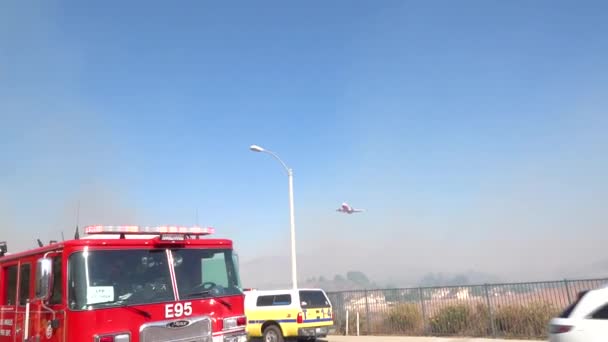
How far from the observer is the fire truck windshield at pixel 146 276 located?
6656 millimetres

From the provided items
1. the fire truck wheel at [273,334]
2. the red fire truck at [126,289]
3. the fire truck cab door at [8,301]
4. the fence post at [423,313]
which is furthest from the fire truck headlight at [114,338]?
the fence post at [423,313]

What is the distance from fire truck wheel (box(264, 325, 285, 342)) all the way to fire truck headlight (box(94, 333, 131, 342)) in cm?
981

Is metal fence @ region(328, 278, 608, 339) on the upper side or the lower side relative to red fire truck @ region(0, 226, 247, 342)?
lower

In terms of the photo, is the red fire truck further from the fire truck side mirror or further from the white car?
the white car

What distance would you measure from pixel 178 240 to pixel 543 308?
12103 millimetres

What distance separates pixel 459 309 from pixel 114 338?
13.3 m

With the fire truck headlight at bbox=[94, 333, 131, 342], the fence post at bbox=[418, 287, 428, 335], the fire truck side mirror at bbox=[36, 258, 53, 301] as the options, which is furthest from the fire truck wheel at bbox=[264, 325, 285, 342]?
the fire truck side mirror at bbox=[36, 258, 53, 301]

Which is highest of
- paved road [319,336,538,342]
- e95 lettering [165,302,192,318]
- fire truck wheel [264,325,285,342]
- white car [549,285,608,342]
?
e95 lettering [165,302,192,318]

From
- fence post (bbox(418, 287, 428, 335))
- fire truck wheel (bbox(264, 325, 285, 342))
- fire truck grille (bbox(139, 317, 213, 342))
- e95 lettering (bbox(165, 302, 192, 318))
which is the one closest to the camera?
fire truck grille (bbox(139, 317, 213, 342))

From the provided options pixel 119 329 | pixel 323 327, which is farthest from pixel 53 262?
pixel 323 327

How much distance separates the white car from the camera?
266 inches

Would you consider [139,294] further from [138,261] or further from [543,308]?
[543,308]

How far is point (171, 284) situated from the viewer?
739cm

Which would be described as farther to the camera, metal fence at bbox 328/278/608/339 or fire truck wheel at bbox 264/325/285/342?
fire truck wheel at bbox 264/325/285/342
